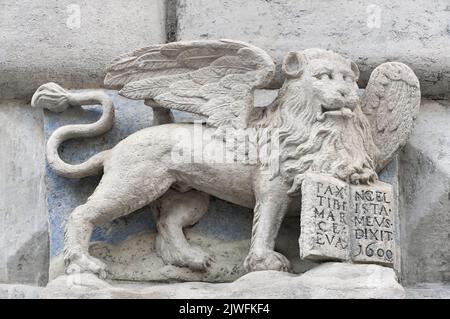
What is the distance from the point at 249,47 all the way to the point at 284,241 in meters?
0.52

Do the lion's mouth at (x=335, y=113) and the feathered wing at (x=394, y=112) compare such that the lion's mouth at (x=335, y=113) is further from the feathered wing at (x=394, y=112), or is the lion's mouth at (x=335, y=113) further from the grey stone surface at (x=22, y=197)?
the grey stone surface at (x=22, y=197)

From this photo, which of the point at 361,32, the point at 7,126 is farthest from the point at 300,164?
the point at 7,126

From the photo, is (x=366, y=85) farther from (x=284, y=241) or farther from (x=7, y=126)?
(x=7, y=126)

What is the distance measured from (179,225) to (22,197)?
0.48 metres

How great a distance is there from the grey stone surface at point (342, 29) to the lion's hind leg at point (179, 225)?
506mm

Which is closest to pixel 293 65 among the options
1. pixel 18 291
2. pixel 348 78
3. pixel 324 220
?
pixel 348 78

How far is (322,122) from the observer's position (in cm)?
397

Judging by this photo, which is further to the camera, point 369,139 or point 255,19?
point 255,19

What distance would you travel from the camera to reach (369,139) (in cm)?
405

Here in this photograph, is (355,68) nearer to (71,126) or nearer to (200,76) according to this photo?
(200,76)

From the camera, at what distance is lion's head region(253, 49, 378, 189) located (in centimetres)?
393

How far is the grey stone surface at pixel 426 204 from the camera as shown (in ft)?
13.7
